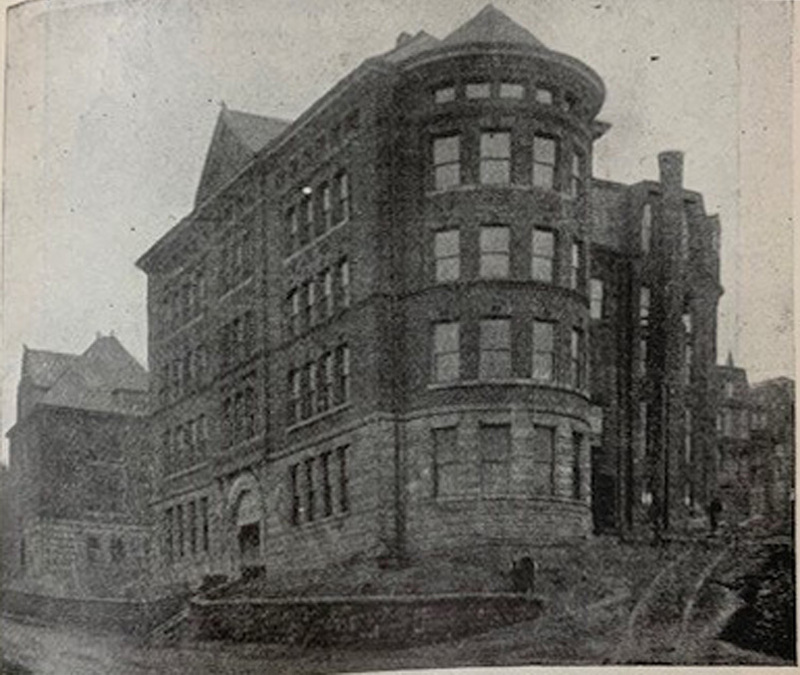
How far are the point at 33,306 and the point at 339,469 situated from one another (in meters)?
1.15

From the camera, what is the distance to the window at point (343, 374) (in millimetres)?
6988

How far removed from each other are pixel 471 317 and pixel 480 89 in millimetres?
669

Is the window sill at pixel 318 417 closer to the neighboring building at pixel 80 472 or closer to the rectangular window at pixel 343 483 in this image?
the rectangular window at pixel 343 483

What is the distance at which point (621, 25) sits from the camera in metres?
6.81

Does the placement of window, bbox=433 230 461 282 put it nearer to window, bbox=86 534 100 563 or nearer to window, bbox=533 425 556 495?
window, bbox=533 425 556 495

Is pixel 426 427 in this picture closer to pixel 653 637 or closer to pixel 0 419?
pixel 653 637

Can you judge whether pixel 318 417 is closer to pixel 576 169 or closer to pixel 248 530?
pixel 248 530

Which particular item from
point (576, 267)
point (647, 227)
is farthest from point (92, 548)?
point (647, 227)

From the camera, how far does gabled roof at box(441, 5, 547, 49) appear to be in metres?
6.78

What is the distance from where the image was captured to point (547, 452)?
6758mm

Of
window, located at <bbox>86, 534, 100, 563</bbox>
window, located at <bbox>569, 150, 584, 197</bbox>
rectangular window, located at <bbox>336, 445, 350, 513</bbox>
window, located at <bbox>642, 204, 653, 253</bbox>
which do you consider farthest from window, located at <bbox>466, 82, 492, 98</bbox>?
window, located at <bbox>86, 534, 100, 563</bbox>

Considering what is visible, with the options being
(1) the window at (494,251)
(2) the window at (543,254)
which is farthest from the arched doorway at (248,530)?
(2) the window at (543,254)

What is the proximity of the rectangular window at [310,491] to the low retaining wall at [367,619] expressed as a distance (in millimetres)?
274

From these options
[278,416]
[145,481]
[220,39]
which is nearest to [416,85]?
[220,39]
